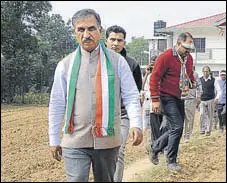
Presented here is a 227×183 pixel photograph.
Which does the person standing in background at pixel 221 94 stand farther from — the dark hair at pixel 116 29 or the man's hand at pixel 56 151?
the man's hand at pixel 56 151

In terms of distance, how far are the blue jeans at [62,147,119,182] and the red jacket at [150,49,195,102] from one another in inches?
108

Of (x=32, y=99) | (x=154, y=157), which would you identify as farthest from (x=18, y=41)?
(x=154, y=157)

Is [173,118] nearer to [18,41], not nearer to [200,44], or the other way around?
[200,44]

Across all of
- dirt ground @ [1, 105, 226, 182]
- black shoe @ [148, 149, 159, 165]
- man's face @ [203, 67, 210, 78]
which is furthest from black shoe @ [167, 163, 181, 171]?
man's face @ [203, 67, 210, 78]

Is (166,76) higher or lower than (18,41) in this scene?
lower

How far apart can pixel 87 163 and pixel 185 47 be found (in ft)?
11.0

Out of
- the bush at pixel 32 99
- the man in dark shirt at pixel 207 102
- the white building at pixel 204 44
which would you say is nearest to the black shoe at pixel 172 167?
the man in dark shirt at pixel 207 102

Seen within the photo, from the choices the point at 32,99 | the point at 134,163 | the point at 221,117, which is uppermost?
the point at 221,117

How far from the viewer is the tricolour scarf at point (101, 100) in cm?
397

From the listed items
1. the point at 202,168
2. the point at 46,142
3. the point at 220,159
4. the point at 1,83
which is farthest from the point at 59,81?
the point at 1,83

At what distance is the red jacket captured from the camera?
6.77 metres

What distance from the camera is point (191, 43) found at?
706 centimetres

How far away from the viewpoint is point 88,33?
13.5ft

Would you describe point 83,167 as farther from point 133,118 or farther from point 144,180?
point 144,180
